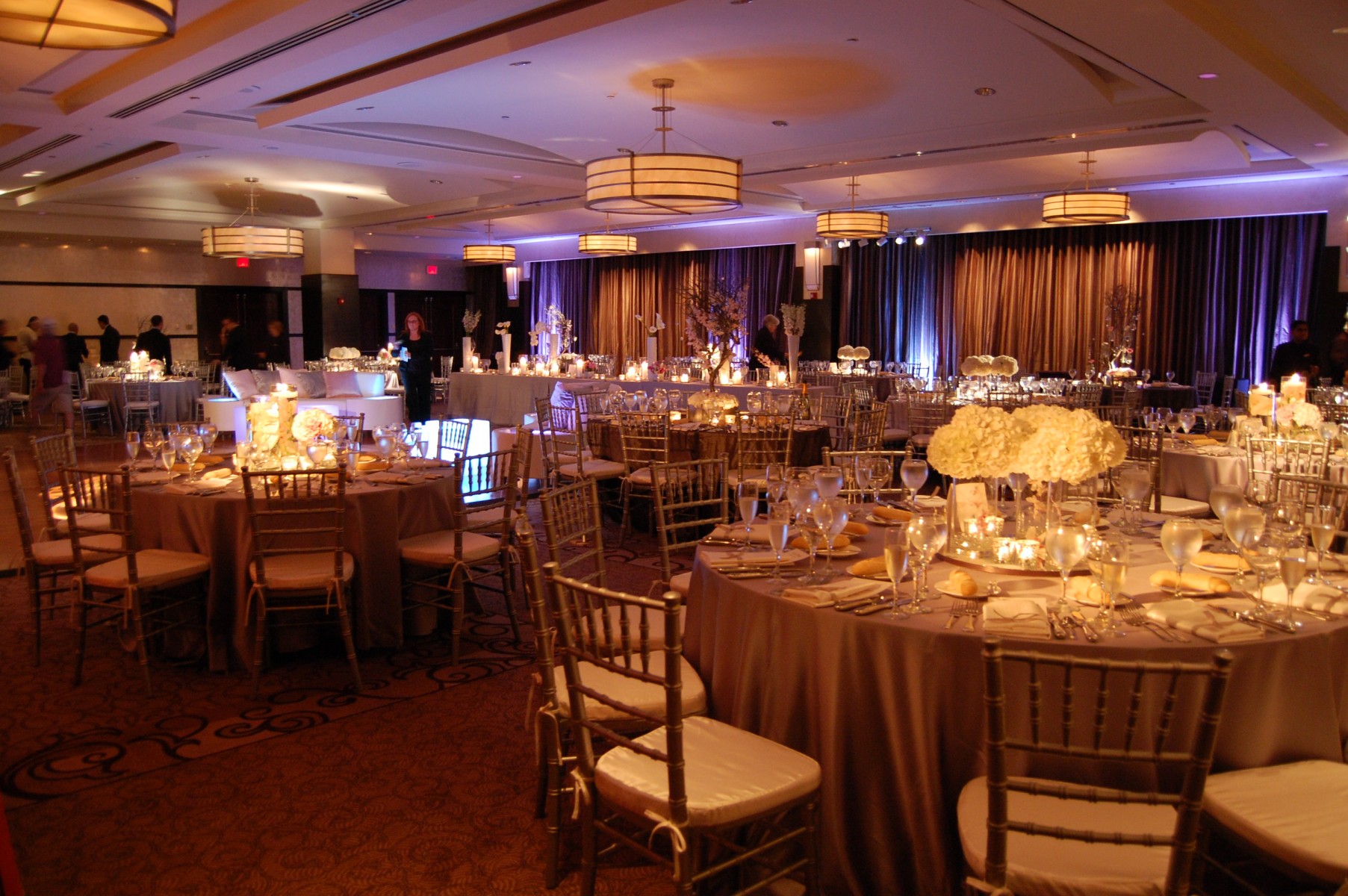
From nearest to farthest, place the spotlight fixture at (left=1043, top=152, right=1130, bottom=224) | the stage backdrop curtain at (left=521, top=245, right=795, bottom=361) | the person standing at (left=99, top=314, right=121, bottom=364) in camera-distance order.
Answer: the spotlight fixture at (left=1043, top=152, right=1130, bottom=224)
the person standing at (left=99, top=314, right=121, bottom=364)
the stage backdrop curtain at (left=521, top=245, right=795, bottom=361)

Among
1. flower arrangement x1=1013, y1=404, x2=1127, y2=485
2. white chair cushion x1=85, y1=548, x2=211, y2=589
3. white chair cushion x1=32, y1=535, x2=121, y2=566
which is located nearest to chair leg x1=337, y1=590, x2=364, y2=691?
white chair cushion x1=85, y1=548, x2=211, y2=589

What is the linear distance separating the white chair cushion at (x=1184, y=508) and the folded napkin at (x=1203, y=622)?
290cm

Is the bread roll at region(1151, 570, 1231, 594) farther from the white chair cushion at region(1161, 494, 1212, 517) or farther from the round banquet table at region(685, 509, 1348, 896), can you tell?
the white chair cushion at region(1161, 494, 1212, 517)

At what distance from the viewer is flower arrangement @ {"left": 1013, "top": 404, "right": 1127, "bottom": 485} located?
2.86 m

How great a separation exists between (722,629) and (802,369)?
1187cm

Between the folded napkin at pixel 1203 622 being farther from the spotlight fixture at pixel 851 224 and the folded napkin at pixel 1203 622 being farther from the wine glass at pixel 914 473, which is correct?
the spotlight fixture at pixel 851 224

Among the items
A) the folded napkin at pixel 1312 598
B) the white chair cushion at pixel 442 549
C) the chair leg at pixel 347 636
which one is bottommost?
the chair leg at pixel 347 636

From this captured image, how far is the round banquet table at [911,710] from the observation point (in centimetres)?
238

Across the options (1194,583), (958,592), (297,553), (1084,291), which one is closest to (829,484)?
(958,592)

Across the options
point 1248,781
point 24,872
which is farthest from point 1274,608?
point 24,872

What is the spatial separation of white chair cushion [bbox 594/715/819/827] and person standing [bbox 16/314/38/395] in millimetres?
16713

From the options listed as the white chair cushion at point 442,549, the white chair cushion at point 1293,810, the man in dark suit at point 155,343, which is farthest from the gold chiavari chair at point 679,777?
the man in dark suit at point 155,343

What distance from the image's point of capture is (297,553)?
15.0 feet

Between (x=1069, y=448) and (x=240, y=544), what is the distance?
3666mm
